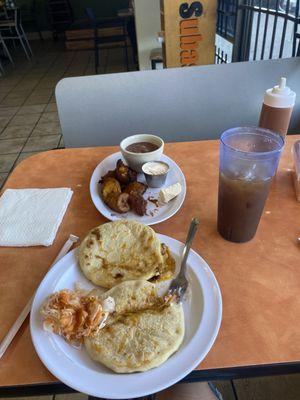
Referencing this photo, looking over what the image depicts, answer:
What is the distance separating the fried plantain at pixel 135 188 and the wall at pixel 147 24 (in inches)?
125

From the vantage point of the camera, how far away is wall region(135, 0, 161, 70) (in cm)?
346

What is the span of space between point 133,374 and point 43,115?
4139mm

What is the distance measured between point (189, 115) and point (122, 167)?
806 mm

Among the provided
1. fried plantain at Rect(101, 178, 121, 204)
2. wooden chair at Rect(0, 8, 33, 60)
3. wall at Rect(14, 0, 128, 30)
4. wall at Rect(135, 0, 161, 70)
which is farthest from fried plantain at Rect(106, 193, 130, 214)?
wall at Rect(14, 0, 128, 30)

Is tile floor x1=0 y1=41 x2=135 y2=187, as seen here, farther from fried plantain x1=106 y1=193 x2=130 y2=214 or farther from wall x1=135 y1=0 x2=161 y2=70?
fried plantain x1=106 y1=193 x2=130 y2=214

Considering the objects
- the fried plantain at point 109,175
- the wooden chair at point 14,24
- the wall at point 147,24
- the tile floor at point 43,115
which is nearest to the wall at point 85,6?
the tile floor at point 43,115

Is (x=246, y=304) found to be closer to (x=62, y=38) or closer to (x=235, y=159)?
(x=235, y=159)

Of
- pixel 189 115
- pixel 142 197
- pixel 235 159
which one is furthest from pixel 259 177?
pixel 189 115

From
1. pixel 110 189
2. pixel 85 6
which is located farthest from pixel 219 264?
pixel 85 6

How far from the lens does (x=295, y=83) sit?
157 cm

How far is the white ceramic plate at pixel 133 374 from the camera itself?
52 cm

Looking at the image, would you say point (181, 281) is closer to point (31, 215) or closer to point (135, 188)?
point (135, 188)

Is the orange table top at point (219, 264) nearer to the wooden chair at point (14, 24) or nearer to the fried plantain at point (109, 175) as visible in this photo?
the fried plantain at point (109, 175)

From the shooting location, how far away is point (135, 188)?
959 mm
